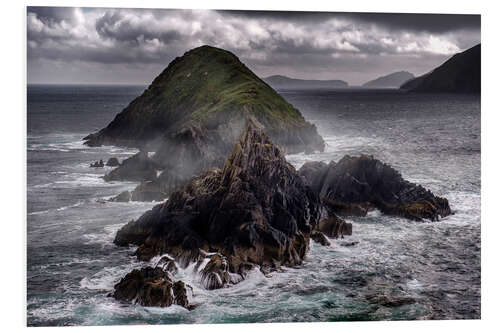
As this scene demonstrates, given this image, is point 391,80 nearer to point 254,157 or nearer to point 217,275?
point 254,157

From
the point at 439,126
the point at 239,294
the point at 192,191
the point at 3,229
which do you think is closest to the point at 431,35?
the point at 439,126

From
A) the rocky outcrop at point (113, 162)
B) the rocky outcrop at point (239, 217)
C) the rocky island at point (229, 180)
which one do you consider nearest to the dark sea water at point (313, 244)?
the rocky outcrop at point (113, 162)

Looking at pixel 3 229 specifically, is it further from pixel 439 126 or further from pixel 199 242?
pixel 439 126

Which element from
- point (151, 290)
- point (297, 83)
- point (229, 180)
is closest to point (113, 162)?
point (229, 180)

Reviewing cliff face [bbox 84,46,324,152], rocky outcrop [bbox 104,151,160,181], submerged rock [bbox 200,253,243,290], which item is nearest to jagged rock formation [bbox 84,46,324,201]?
cliff face [bbox 84,46,324,152]

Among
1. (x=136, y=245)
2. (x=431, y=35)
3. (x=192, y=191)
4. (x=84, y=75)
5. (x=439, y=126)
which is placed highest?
(x=431, y=35)
